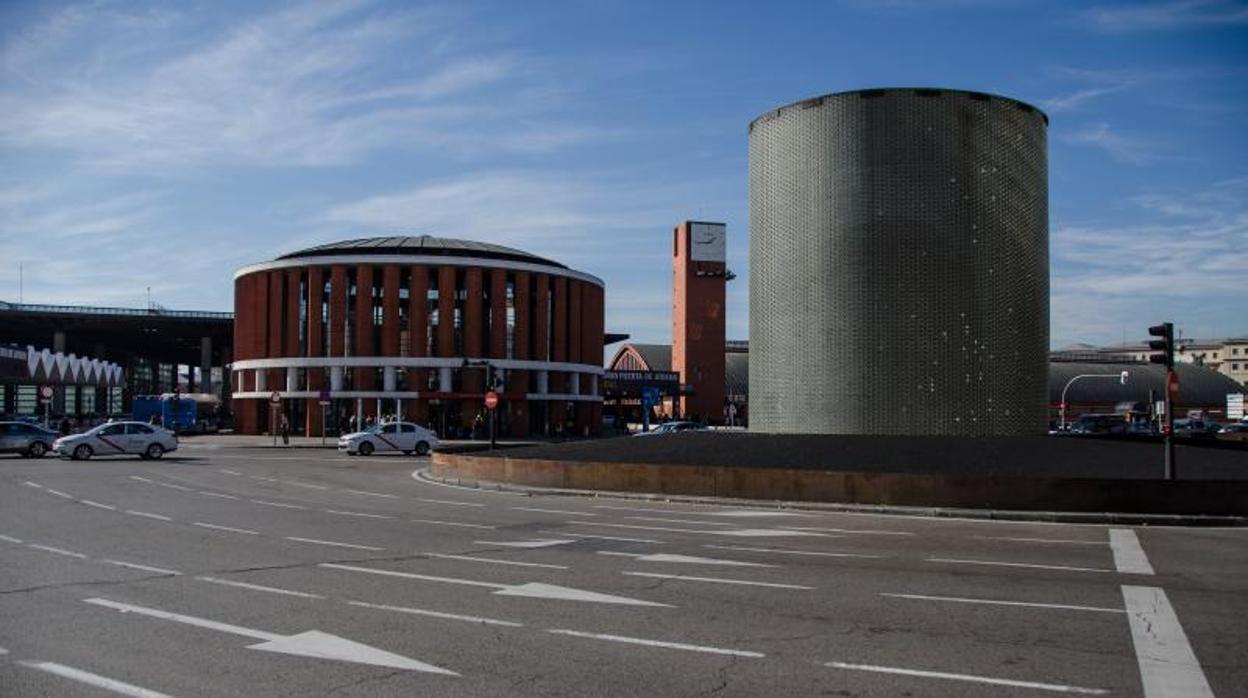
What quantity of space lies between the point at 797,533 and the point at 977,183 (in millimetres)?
13896

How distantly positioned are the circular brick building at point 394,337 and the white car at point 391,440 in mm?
24558

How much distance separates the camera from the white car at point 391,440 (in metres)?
47.5

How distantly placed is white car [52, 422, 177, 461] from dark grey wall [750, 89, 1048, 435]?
27.1 meters

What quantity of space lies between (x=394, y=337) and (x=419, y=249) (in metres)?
7.27

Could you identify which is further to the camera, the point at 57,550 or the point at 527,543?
the point at 527,543

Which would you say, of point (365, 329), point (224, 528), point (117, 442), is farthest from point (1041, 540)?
point (365, 329)

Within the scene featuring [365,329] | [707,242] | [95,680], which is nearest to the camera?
[95,680]

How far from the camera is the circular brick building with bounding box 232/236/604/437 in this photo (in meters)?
77.3

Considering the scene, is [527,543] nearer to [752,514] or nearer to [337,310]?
[752,514]

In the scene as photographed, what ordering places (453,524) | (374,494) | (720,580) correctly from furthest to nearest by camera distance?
1. (374,494)
2. (453,524)
3. (720,580)

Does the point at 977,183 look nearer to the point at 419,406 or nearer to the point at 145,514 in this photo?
the point at 145,514

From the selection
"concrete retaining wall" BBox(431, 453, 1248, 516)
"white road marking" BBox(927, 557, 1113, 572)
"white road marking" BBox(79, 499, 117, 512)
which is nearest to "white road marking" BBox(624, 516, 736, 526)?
"concrete retaining wall" BBox(431, 453, 1248, 516)

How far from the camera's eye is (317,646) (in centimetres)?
822

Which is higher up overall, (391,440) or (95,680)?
(95,680)
